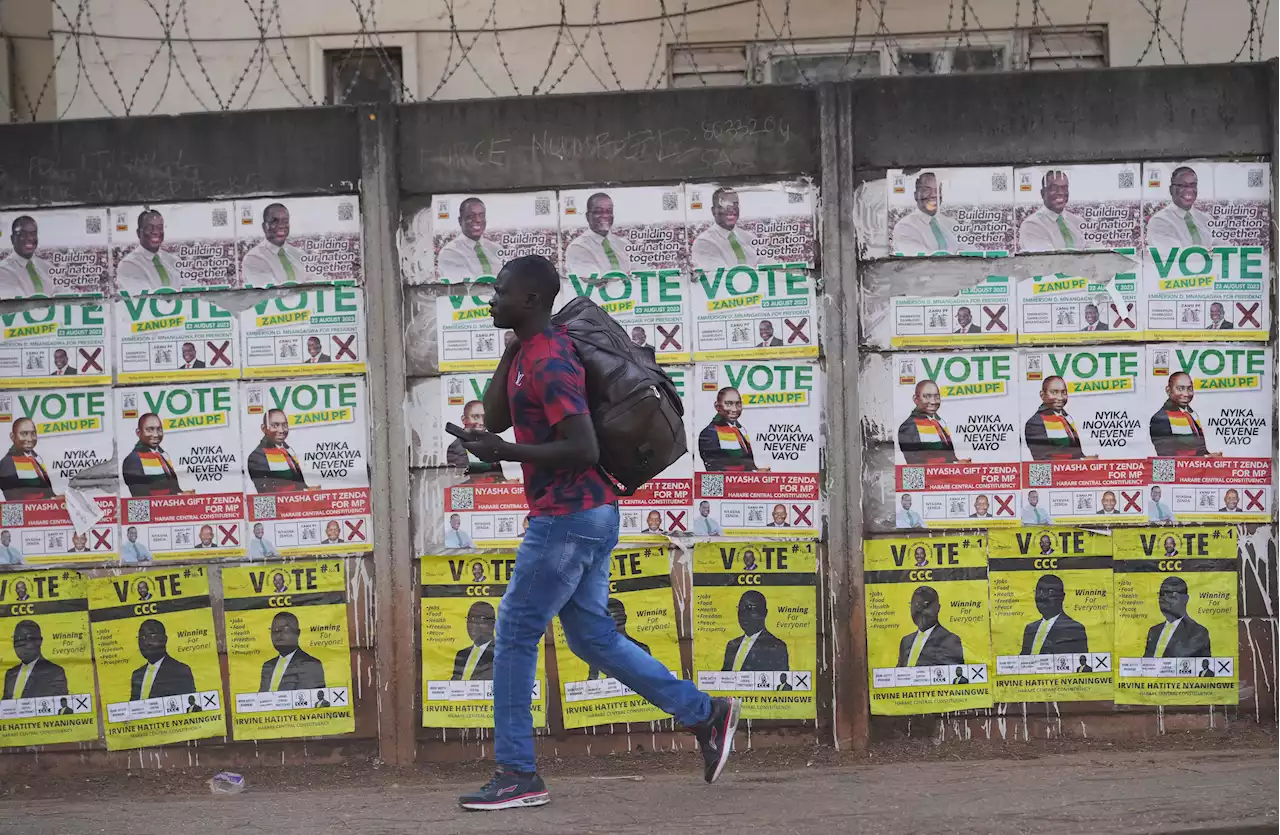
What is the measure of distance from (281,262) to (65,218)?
0.89m

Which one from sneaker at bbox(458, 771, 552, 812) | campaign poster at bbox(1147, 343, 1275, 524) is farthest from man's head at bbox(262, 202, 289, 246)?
campaign poster at bbox(1147, 343, 1275, 524)

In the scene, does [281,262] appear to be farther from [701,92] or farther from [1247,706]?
[1247,706]

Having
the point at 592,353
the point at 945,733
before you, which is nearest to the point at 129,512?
the point at 592,353

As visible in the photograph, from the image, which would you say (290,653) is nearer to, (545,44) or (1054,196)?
(1054,196)

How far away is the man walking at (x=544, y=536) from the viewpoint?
14.2 ft

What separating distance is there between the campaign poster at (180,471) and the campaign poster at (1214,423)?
366 centimetres

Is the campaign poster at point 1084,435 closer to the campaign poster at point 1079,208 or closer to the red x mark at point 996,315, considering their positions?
the red x mark at point 996,315

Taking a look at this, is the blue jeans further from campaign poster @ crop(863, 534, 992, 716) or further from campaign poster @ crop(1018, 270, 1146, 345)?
campaign poster @ crop(1018, 270, 1146, 345)

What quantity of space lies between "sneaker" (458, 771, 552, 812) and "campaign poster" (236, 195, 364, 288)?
203 centimetres

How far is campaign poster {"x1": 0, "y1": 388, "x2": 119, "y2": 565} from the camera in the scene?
17.9ft

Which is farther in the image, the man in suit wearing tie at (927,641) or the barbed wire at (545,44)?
the barbed wire at (545,44)

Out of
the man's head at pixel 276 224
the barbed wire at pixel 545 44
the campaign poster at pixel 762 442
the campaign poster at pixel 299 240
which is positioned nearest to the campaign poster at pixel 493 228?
the campaign poster at pixel 299 240

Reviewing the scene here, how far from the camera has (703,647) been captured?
5418 millimetres

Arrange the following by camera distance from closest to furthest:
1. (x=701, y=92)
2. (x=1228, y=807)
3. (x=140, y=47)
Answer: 1. (x=1228, y=807)
2. (x=701, y=92)
3. (x=140, y=47)
